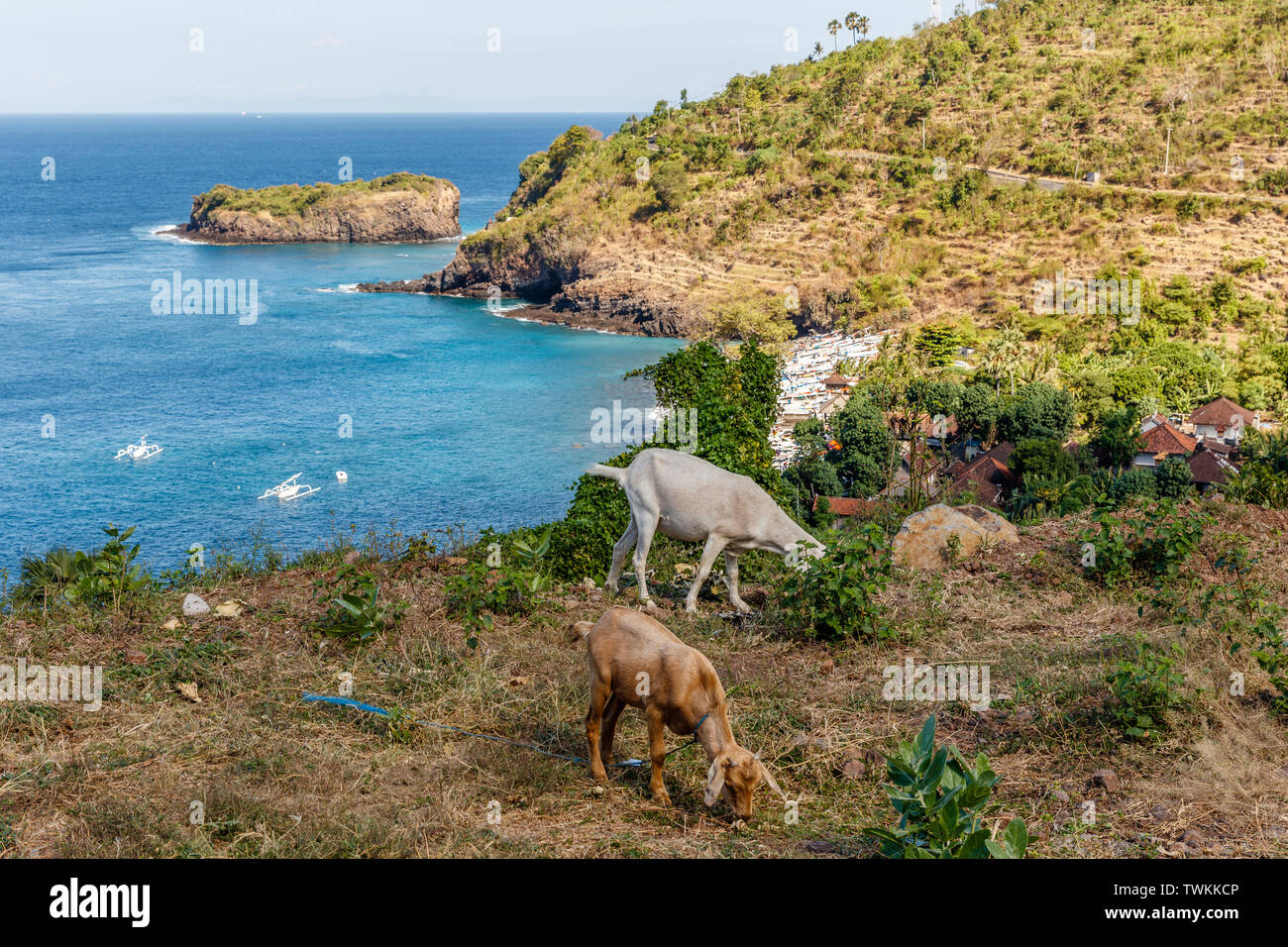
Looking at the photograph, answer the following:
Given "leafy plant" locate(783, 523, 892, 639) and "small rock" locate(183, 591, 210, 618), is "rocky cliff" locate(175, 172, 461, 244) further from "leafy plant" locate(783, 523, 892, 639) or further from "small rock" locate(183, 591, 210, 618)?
"leafy plant" locate(783, 523, 892, 639)

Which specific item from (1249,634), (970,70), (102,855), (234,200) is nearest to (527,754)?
(102,855)

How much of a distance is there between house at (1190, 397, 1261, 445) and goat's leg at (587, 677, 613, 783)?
41.9 metres

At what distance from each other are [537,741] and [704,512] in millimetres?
3375

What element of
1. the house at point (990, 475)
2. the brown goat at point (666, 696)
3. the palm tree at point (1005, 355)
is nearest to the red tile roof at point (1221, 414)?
the palm tree at point (1005, 355)

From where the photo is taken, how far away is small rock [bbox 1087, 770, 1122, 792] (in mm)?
6207

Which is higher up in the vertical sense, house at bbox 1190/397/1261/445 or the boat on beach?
house at bbox 1190/397/1261/445

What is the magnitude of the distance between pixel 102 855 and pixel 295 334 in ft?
237

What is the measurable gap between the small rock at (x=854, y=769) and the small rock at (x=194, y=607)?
621 cm

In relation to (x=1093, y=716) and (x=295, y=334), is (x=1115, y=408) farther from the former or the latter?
(x=295, y=334)

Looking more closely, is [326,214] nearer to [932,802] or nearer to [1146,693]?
[1146,693]

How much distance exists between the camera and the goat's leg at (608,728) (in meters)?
6.38

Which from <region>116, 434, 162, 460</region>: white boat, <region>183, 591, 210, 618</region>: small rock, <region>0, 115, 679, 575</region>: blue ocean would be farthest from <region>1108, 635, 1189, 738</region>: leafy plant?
<region>116, 434, 162, 460</region>: white boat

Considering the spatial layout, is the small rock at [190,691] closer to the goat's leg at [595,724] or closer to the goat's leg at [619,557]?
the goat's leg at [595,724]

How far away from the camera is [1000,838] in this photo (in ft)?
18.4
